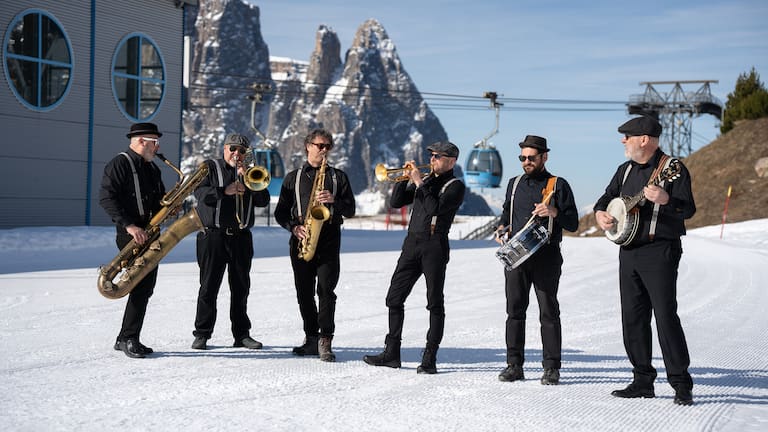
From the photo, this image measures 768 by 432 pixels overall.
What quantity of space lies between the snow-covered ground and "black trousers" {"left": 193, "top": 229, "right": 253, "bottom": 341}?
12.7 inches

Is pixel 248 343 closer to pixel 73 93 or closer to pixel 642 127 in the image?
pixel 642 127

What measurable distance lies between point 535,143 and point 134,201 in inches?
153

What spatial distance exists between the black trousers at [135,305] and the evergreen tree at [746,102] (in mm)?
60939

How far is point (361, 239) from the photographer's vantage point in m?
31.3

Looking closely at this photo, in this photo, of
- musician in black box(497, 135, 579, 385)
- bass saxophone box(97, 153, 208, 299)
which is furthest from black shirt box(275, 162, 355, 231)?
musician in black box(497, 135, 579, 385)

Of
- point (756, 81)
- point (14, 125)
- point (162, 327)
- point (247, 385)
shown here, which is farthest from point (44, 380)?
point (756, 81)

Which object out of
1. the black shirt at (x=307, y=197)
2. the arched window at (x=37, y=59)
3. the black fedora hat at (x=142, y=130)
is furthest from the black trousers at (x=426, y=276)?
the arched window at (x=37, y=59)

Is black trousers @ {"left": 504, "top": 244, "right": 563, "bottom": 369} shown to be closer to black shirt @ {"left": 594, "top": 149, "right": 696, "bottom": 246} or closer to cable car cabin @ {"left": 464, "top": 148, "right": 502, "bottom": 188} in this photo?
black shirt @ {"left": 594, "top": 149, "right": 696, "bottom": 246}

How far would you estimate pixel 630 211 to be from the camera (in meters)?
6.56

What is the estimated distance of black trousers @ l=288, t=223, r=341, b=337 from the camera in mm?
8078

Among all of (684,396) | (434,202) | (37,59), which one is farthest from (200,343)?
(37,59)

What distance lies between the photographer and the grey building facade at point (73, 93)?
24281mm

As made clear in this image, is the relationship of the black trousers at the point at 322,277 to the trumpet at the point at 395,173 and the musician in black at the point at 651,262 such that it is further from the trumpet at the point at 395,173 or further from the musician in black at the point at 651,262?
the musician in black at the point at 651,262

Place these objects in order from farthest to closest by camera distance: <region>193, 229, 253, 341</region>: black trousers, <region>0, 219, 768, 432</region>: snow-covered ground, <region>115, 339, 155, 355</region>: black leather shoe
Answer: <region>193, 229, 253, 341</region>: black trousers → <region>115, 339, 155, 355</region>: black leather shoe → <region>0, 219, 768, 432</region>: snow-covered ground
